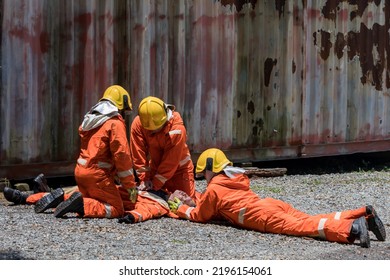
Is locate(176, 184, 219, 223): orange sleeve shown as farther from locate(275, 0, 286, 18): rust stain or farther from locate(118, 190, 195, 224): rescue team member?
locate(275, 0, 286, 18): rust stain

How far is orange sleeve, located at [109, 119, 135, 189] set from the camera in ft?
34.2

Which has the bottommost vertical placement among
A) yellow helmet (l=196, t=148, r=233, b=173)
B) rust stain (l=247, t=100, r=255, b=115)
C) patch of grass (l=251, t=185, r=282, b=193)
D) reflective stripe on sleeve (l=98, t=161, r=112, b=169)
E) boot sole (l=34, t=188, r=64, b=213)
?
patch of grass (l=251, t=185, r=282, b=193)

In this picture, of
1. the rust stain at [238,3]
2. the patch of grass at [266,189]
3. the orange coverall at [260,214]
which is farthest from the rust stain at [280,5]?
the orange coverall at [260,214]

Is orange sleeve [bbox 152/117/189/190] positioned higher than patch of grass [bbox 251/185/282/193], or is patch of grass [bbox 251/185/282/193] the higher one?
orange sleeve [bbox 152/117/189/190]

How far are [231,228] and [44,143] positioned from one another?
128 inches

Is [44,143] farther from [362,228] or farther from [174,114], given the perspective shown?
[362,228]

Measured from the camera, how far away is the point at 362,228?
9430mm

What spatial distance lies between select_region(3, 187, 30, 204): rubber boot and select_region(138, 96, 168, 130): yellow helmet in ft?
5.42

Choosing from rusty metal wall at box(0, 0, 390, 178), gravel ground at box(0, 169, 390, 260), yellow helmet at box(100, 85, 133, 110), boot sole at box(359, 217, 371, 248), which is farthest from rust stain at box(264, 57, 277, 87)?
boot sole at box(359, 217, 371, 248)

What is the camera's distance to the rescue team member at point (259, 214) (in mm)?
9664

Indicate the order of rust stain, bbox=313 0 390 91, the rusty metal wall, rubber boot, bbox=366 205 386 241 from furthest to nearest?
rust stain, bbox=313 0 390 91
the rusty metal wall
rubber boot, bbox=366 205 386 241

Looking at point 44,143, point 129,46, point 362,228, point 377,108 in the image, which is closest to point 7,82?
point 44,143

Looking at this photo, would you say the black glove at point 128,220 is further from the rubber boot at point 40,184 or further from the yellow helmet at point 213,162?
the rubber boot at point 40,184

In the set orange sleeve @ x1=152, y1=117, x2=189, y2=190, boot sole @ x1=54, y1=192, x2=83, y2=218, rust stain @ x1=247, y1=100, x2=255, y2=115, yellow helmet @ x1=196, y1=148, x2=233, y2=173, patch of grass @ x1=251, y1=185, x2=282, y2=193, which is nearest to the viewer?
boot sole @ x1=54, y1=192, x2=83, y2=218
